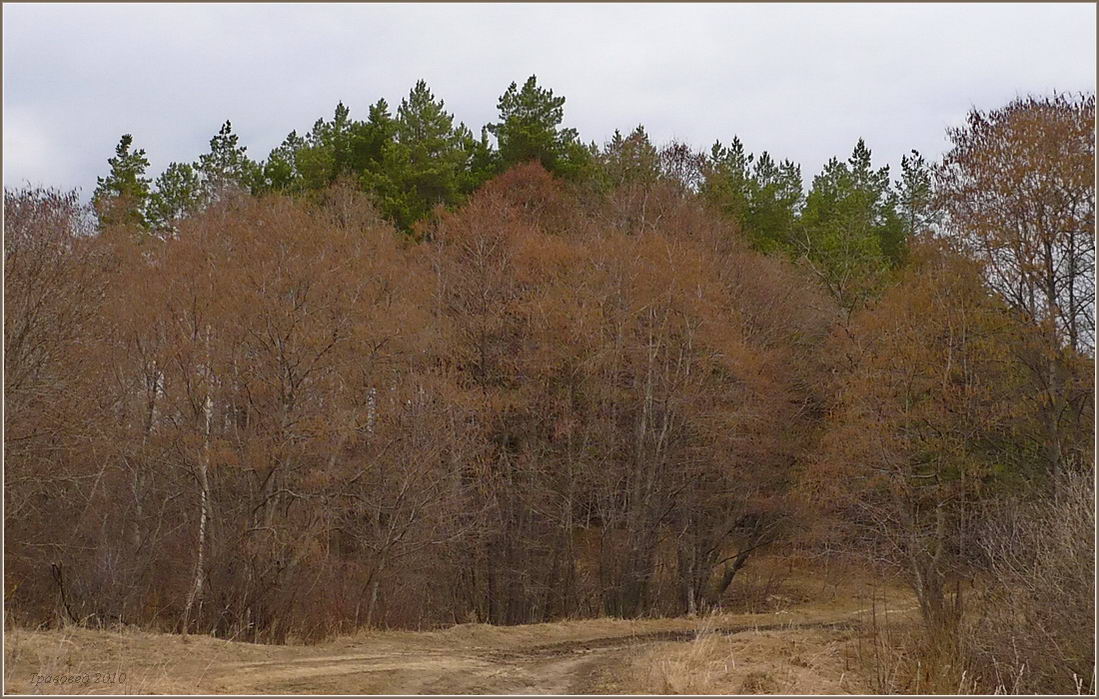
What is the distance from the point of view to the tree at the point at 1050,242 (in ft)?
75.5

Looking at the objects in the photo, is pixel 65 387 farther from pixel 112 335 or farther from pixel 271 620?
pixel 271 620

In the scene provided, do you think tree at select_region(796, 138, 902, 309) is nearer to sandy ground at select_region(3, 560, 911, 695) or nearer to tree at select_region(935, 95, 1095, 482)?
tree at select_region(935, 95, 1095, 482)

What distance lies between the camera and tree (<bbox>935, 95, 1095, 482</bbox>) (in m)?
23.0

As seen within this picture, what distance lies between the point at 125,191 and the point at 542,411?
22.9m

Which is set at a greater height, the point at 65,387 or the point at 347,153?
the point at 347,153

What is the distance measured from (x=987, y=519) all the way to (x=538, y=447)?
1271 centimetres

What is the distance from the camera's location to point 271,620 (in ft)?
71.1

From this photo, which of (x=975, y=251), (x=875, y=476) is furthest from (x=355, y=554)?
(x=975, y=251)

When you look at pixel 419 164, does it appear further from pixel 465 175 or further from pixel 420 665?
pixel 420 665

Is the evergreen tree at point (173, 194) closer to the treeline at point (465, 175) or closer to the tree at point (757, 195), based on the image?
the treeline at point (465, 175)

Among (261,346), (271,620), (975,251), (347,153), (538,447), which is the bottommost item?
(271,620)

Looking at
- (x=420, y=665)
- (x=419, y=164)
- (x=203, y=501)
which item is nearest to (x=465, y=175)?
(x=419, y=164)

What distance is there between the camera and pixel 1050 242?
23281mm

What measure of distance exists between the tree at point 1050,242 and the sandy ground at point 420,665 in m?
8.43
